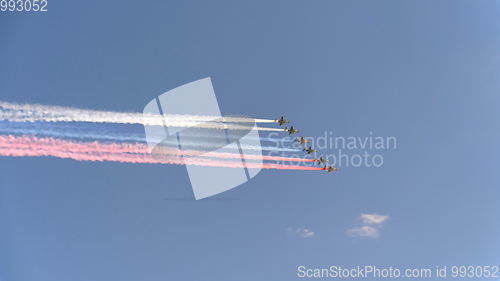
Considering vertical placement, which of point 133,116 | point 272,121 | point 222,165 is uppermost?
point 272,121

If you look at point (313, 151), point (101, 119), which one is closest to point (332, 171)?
point (313, 151)

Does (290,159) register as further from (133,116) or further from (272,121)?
(133,116)

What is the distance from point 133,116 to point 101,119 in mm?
4448

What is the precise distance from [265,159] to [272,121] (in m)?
7.04

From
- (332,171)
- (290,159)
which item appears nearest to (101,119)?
(290,159)

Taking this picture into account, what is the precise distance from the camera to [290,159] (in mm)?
62656

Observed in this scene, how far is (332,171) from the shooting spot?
2623 inches

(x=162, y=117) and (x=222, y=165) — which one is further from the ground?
(x=162, y=117)

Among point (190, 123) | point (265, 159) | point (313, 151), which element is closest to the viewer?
point (190, 123)

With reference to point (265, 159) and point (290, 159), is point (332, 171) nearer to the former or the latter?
point (290, 159)

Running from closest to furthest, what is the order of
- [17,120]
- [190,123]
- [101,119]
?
1. [17,120]
2. [101,119]
3. [190,123]

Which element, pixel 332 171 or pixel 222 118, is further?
pixel 332 171

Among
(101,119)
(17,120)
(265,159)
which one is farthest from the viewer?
(265,159)

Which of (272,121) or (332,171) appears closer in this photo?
(272,121)
